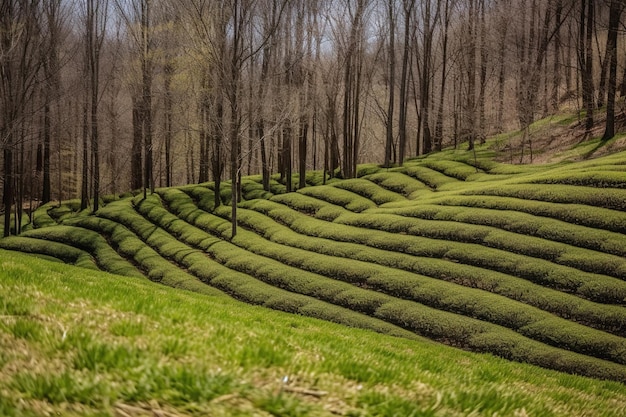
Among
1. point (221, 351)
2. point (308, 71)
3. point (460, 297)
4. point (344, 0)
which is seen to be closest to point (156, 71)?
point (308, 71)

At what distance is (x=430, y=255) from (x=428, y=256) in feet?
0.44

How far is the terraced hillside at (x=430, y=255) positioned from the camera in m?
15.6

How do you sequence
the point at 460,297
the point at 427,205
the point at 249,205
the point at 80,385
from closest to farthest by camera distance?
1. the point at 80,385
2. the point at 460,297
3. the point at 427,205
4. the point at 249,205

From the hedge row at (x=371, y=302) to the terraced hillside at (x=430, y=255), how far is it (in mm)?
61

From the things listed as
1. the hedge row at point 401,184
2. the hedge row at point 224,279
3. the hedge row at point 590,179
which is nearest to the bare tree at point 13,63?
the hedge row at point 224,279

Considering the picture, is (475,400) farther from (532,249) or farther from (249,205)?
(249,205)

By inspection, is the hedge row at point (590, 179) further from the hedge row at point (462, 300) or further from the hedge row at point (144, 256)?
the hedge row at point (144, 256)

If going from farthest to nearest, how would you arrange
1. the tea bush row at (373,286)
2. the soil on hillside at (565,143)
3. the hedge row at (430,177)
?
the hedge row at (430,177)
the soil on hillside at (565,143)
the tea bush row at (373,286)

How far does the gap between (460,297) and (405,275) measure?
320cm

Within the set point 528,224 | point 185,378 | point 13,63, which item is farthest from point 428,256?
point 13,63

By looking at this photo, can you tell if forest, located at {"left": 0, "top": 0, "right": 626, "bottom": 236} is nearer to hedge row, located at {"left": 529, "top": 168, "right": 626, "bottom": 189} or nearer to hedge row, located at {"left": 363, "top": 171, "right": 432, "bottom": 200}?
hedge row, located at {"left": 363, "top": 171, "right": 432, "bottom": 200}

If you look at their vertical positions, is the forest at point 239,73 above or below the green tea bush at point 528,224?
above

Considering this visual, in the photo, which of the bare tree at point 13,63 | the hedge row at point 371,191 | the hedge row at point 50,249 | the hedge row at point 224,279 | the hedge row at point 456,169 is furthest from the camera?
the hedge row at point 456,169

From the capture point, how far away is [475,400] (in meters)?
3.47
